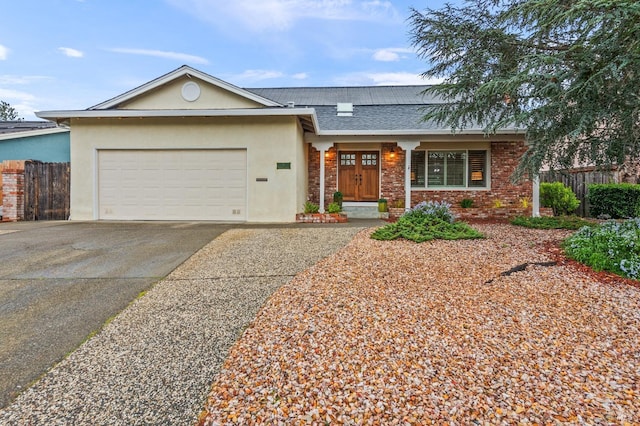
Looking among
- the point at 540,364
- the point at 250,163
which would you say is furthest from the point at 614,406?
the point at 250,163

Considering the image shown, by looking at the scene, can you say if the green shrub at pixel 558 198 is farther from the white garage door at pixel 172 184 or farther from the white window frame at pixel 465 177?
the white garage door at pixel 172 184

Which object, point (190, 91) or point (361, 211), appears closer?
point (190, 91)

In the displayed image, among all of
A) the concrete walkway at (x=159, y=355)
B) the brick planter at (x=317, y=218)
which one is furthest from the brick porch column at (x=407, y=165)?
the concrete walkway at (x=159, y=355)

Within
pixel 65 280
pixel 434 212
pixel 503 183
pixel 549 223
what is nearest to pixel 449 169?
pixel 503 183

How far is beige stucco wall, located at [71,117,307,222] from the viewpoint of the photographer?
927cm

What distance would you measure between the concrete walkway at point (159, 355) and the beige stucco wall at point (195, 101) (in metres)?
6.42

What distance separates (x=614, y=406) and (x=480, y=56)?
643 centimetres

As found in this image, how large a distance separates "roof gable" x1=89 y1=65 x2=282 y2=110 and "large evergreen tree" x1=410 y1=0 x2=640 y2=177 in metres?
4.78

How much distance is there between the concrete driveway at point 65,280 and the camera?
251cm

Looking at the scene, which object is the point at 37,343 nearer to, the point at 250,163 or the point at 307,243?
the point at 307,243

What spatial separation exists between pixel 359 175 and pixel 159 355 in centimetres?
1006

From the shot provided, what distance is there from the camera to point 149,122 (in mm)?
9430

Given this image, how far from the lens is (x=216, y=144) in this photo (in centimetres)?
936

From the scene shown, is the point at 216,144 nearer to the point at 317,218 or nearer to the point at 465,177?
the point at 317,218
